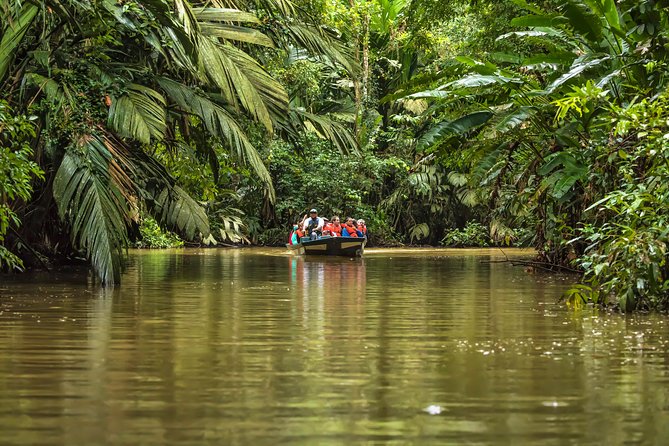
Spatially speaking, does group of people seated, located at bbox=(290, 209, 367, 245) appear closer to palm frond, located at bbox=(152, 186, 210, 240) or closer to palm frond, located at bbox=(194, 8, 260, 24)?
palm frond, located at bbox=(152, 186, 210, 240)

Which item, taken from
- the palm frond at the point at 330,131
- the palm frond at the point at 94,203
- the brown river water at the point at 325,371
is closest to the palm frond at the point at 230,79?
the palm frond at the point at 94,203

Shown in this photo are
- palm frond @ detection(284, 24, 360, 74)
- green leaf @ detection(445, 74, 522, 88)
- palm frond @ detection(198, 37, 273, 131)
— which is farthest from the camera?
palm frond @ detection(284, 24, 360, 74)

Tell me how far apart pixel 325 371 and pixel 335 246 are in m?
21.2

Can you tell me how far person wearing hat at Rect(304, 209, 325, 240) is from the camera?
32219 millimetres

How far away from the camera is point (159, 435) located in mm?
4844

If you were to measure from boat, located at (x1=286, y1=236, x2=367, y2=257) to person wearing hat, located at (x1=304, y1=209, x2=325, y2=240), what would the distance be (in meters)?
2.88

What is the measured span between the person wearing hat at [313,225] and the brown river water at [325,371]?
18.6 m

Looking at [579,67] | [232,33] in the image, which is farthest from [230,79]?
[579,67]

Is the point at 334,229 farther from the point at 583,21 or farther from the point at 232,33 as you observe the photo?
the point at 583,21

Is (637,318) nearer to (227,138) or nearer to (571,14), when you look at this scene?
(571,14)

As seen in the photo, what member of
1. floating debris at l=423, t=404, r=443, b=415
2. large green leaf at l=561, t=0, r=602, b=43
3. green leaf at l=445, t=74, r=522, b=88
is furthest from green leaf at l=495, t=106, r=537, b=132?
floating debris at l=423, t=404, r=443, b=415

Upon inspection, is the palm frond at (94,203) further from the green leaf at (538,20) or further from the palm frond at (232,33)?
the green leaf at (538,20)

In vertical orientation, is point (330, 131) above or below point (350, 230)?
above

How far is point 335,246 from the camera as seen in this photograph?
92.3 ft
